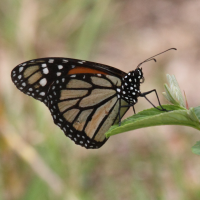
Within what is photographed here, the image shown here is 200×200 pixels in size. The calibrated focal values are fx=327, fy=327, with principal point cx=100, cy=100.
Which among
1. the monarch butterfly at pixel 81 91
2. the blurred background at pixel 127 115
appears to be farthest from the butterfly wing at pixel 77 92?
the blurred background at pixel 127 115

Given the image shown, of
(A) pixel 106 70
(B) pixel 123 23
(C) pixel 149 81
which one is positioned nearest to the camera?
(A) pixel 106 70

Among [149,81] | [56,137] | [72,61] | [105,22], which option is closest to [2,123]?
[56,137]

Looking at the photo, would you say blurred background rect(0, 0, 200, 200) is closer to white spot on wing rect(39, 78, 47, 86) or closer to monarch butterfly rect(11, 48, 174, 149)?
monarch butterfly rect(11, 48, 174, 149)

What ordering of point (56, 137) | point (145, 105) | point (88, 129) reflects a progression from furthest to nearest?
1. point (145, 105)
2. point (56, 137)
3. point (88, 129)

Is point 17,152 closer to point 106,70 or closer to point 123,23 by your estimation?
point 106,70

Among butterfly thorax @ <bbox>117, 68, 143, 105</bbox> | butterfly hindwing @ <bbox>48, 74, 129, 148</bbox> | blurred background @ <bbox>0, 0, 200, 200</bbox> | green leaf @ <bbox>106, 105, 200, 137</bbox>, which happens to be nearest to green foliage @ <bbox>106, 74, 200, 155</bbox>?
green leaf @ <bbox>106, 105, 200, 137</bbox>

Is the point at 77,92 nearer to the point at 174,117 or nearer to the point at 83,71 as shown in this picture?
the point at 83,71

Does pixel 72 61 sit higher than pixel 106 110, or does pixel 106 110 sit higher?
pixel 72 61

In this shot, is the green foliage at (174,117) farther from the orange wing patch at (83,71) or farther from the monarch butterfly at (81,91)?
the orange wing patch at (83,71)
